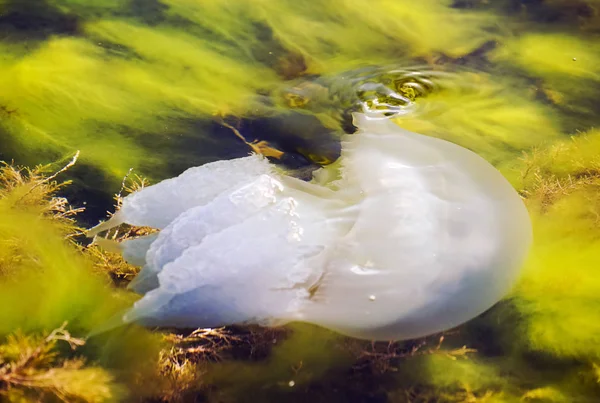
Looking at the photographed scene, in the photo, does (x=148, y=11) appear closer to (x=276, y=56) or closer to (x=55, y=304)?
(x=276, y=56)

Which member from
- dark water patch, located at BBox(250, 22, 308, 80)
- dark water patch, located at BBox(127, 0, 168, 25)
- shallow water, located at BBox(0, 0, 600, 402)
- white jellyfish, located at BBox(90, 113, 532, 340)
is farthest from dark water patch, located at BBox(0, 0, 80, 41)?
white jellyfish, located at BBox(90, 113, 532, 340)

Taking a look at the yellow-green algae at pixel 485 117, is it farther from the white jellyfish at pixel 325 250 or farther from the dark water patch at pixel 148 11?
the dark water patch at pixel 148 11

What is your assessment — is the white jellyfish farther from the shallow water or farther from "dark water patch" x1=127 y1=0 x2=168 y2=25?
"dark water patch" x1=127 y1=0 x2=168 y2=25

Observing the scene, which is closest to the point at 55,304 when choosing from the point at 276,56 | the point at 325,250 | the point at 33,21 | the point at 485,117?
the point at 325,250

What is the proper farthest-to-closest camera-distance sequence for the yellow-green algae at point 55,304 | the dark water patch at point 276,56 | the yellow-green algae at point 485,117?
1. the dark water patch at point 276,56
2. the yellow-green algae at point 485,117
3. the yellow-green algae at point 55,304

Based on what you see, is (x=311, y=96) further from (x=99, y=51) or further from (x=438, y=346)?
(x=438, y=346)

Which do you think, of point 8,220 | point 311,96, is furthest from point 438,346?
point 8,220

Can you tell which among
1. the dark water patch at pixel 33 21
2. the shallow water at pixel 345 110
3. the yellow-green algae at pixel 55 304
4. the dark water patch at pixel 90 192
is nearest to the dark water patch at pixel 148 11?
the shallow water at pixel 345 110
